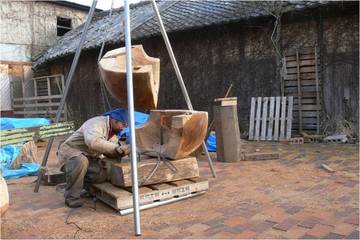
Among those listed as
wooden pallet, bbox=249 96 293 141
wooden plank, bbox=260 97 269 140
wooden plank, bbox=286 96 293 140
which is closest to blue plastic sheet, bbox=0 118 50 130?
wooden pallet, bbox=249 96 293 141

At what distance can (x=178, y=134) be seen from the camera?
15.2 ft

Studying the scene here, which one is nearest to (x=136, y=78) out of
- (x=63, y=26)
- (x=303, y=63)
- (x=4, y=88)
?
(x=303, y=63)

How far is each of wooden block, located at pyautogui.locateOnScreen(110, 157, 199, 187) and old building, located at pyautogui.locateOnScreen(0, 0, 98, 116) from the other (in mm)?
15295

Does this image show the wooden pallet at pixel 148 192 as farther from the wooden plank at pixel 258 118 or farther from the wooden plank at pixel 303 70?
the wooden plank at pixel 303 70

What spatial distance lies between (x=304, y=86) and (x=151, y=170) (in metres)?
6.12

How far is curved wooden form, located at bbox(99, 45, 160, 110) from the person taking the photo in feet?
15.7

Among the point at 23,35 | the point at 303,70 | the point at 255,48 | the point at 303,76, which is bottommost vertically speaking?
the point at 303,76

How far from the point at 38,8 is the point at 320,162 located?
644 inches

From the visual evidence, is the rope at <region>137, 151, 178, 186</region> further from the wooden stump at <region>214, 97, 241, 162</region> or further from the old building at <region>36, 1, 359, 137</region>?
the old building at <region>36, 1, 359, 137</region>

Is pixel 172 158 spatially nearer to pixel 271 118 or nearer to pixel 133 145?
pixel 133 145

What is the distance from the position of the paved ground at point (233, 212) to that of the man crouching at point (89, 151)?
263 mm

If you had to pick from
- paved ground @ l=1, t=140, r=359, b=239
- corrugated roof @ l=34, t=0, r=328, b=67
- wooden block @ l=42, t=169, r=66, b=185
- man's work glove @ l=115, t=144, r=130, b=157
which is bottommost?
paved ground @ l=1, t=140, r=359, b=239

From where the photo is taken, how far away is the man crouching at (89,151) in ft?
13.9

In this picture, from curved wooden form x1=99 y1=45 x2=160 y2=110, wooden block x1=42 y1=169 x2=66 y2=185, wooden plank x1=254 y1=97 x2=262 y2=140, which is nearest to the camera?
curved wooden form x1=99 y1=45 x2=160 y2=110
